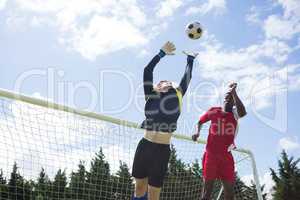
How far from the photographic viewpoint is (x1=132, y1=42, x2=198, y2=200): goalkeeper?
4102mm

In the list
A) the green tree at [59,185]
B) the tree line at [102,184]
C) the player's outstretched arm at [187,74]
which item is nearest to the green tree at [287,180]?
the tree line at [102,184]

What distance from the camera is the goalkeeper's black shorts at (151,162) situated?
13.4 feet

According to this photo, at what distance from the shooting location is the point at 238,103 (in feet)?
18.9

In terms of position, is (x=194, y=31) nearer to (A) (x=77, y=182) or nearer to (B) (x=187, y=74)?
(B) (x=187, y=74)

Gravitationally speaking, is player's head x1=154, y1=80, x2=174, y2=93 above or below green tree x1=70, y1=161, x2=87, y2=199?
above

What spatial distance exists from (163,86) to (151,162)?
2.93 ft

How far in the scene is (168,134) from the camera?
424 centimetres

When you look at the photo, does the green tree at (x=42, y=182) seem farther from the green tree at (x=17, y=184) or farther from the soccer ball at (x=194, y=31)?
the soccer ball at (x=194, y=31)

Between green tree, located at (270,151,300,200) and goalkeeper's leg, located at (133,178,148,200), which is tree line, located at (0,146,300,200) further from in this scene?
green tree, located at (270,151,300,200)

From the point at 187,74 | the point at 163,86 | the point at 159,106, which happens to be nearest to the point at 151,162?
the point at 159,106

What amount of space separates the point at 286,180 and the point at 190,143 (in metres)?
28.6

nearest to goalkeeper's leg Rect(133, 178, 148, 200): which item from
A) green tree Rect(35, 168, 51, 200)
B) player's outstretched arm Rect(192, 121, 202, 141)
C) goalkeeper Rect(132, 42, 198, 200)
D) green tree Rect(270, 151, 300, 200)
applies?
goalkeeper Rect(132, 42, 198, 200)

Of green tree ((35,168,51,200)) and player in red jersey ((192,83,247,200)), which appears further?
green tree ((35,168,51,200))

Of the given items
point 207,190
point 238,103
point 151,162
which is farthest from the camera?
point 238,103
